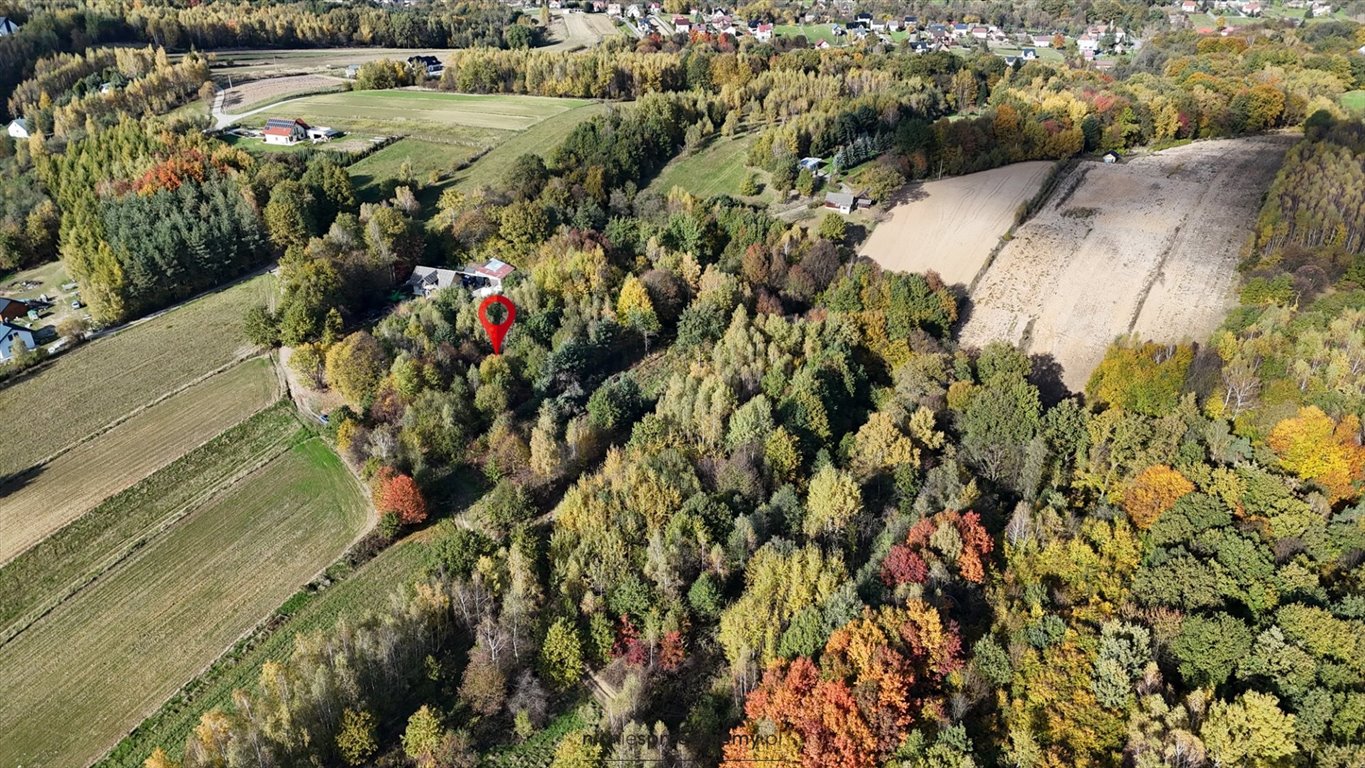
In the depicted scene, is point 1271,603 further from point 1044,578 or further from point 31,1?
point 31,1

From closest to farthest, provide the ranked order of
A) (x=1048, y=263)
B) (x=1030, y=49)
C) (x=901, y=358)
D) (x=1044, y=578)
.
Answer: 1. (x=1044, y=578)
2. (x=901, y=358)
3. (x=1048, y=263)
4. (x=1030, y=49)

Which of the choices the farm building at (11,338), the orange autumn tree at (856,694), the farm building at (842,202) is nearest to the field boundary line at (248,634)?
the orange autumn tree at (856,694)

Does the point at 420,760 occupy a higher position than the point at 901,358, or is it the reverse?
the point at 901,358

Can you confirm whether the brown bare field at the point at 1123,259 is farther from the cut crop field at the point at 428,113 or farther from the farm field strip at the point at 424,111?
the farm field strip at the point at 424,111

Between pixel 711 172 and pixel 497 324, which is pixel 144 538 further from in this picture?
pixel 711 172

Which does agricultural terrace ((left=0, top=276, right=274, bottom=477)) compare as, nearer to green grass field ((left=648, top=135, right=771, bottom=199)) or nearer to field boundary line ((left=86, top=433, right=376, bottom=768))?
field boundary line ((left=86, top=433, right=376, bottom=768))

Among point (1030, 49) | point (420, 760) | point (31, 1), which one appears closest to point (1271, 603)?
point (420, 760)
